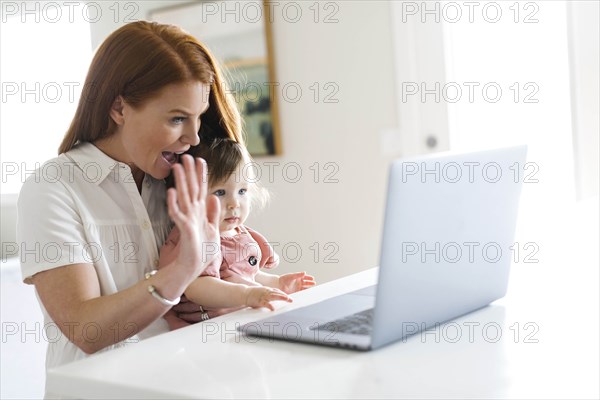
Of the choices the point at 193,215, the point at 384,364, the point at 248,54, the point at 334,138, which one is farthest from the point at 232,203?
the point at 248,54

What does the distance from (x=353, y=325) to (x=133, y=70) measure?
0.70 meters

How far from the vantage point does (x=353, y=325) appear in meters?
1.04

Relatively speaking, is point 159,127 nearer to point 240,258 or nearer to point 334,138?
point 240,258

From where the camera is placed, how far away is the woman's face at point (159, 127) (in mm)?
1451

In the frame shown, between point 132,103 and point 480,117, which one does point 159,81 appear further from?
point 480,117

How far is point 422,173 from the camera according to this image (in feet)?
2.93

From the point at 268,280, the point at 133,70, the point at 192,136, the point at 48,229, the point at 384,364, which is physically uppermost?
the point at 133,70

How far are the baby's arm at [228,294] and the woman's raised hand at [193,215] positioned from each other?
0.12 metres

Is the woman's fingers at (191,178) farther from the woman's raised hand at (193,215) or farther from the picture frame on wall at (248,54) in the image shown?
the picture frame on wall at (248,54)

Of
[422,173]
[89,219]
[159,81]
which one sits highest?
[159,81]

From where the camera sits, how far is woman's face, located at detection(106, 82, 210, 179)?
1.45 metres

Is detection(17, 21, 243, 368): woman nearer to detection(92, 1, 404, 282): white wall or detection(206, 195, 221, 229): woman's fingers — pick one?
detection(206, 195, 221, 229): woman's fingers

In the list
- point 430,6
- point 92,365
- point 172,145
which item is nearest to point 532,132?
point 430,6

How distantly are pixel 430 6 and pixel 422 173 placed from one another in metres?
2.35
